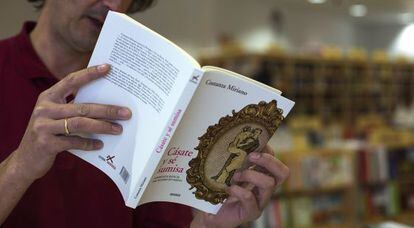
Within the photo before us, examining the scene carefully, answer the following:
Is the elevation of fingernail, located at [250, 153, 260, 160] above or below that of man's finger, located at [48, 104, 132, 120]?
above

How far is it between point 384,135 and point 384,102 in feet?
12.7

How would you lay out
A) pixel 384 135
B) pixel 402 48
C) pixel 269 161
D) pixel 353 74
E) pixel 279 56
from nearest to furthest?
pixel 269 161 → pixel 384 135 → pixel 279 56 → pixel 353 74 → pixel 402 48

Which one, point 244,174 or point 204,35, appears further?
point 204,35

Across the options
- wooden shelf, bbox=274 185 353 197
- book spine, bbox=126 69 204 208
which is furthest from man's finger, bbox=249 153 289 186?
wooden shelf, bbox=274 185 353 197

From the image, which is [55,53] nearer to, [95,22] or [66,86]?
[95,22]

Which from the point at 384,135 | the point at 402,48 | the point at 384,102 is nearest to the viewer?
the point at 384,135

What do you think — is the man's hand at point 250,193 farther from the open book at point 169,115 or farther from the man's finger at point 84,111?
the man's finger at point 84,111

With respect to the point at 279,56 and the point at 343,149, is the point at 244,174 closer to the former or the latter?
the point at 343,149

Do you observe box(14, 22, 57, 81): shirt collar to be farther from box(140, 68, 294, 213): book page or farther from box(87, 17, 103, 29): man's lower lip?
box(140, 68, 294, 213): book page

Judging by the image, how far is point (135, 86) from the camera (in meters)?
0.77

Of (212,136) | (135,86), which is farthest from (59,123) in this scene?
(212,136)

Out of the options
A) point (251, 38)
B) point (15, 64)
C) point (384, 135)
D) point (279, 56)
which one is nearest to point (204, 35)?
point (279, 56)

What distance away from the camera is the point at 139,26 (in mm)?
759

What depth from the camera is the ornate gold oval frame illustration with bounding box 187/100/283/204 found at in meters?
0.90
